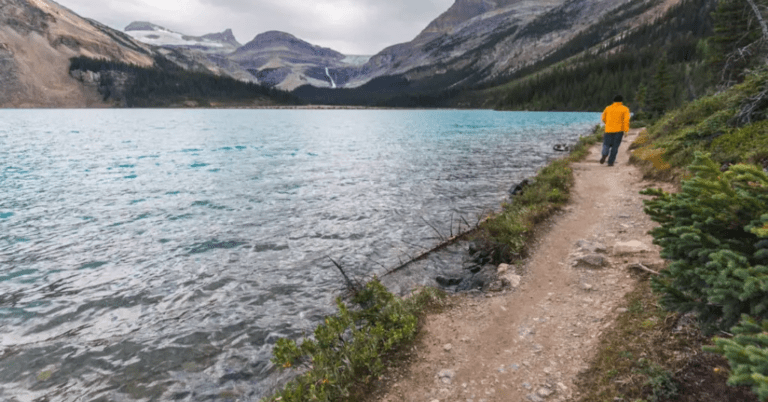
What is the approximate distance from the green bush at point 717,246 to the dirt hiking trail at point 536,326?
1849 mm

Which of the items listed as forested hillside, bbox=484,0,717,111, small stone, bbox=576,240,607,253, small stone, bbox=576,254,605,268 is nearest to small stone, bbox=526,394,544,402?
small stone, bbox=576,254,605,268

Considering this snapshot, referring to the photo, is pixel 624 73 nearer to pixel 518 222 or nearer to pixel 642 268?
pixel 518 222

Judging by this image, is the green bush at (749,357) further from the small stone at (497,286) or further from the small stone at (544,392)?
the small stone at (497,286)

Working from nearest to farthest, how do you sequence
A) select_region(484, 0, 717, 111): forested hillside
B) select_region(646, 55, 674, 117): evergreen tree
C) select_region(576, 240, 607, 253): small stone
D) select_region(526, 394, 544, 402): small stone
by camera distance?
select_region(526, 394, 544, 402): small stone, select_region(576, 240, 607, 253): small stone, select_region(646, 55, 674, 117): evergreen tree, select_region(484, 0, 717, 111): forested hillside

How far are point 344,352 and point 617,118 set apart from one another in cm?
2050

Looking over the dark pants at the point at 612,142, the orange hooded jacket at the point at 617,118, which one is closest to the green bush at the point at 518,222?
the orange hooded jacket at the point at 617,118

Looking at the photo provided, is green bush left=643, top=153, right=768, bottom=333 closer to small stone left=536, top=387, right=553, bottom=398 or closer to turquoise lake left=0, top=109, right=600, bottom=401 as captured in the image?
small stone left=536, top=387, right=553, bottom=398

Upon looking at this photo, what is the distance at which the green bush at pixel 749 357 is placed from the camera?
2447mm

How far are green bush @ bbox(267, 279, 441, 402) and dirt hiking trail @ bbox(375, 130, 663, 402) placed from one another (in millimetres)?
398

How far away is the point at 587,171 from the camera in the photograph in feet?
66.8

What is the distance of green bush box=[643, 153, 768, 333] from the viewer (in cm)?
350

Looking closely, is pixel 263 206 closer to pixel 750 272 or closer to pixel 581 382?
pixel 581 382

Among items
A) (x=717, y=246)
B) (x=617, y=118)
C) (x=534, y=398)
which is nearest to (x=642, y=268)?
(x=717, y=246)

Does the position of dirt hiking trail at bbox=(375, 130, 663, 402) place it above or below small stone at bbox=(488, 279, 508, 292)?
above
